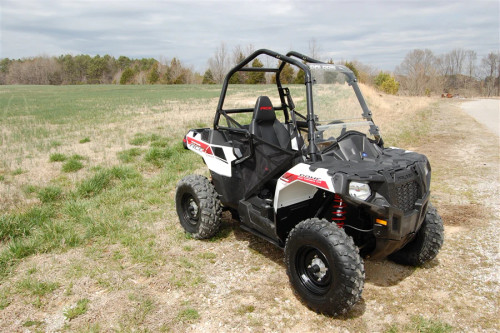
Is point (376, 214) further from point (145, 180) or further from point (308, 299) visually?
point (145, 180)

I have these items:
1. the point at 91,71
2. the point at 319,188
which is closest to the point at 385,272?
the point at 319,188

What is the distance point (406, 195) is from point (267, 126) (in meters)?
1.74

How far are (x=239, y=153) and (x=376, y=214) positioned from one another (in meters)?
1.77

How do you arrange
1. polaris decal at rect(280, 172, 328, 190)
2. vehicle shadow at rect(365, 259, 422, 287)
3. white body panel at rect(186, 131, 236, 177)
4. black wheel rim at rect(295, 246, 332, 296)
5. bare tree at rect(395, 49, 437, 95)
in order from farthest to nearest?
bare tree at rect(395, 49, 437, 95) → white body panel at rect(186, 131, 236, 177) → vehicle shadow at rect(365, 259, 422, 287) → black wheel rim at rect(295, 246, 332, 296) → polaris decal at rect(280, 172, 328, 190)

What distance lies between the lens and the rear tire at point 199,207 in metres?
4.61

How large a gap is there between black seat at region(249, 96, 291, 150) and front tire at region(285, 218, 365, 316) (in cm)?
129

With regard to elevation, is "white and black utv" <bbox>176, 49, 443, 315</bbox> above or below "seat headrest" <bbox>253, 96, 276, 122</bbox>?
below

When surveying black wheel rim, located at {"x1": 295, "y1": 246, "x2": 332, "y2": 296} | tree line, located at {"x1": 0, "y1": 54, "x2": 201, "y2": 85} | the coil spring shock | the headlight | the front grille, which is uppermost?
tree line, located at {"x1": 0, "y1": 54, "x2": 201, "y2": 85}

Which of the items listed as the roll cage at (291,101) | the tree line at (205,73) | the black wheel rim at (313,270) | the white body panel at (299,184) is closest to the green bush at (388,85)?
the tree line at (205,73)

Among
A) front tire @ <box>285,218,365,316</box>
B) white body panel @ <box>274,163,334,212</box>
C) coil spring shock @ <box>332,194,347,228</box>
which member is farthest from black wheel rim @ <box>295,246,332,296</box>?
white body panel @ <box>274,163,334,212</box>

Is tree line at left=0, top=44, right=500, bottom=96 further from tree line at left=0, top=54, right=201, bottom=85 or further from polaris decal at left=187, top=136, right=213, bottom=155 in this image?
polaris decal at left=187, top=136, right=213, bottom=155

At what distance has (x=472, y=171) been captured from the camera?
7.96 metres

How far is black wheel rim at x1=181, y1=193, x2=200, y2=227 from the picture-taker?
489 cm

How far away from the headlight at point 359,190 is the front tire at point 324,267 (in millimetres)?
334
